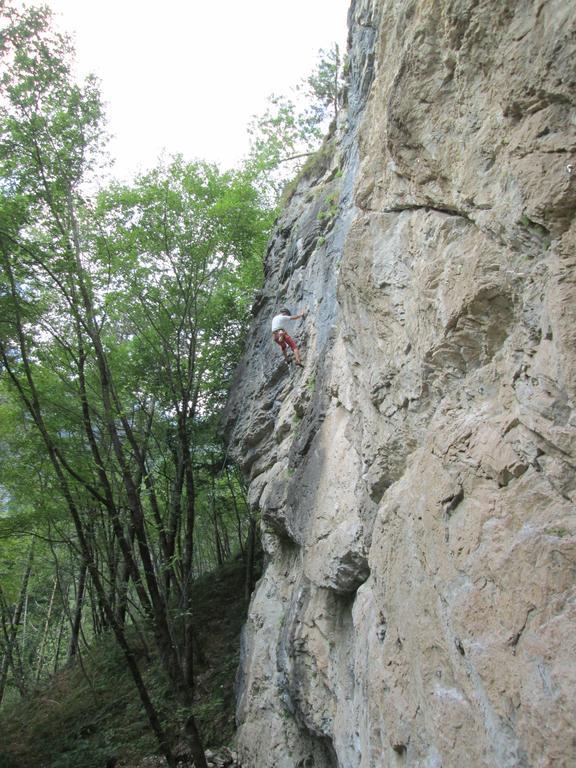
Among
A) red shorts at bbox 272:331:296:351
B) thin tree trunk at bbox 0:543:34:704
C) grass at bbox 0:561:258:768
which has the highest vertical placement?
red shorts at bbox 272:331:296:351

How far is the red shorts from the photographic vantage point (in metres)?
11.0

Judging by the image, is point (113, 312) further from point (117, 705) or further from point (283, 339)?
point (117, 705)

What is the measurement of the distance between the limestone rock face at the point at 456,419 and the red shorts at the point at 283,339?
2.95 m

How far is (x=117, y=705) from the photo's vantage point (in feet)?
44.2

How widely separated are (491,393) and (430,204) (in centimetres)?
203

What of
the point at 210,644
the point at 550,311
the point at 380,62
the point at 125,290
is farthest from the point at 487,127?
the point at 210,644

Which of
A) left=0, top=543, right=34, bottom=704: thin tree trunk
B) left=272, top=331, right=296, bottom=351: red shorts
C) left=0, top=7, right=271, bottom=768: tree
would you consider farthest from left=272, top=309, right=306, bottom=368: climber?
left=0, top=543, right=34, bottom=704: thin tree trunk

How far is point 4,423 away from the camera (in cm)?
1489

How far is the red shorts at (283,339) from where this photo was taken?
1100 centimetres

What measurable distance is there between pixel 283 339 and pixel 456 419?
684 centimetres

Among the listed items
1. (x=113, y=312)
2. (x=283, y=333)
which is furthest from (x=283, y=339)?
(x=113, y=312)

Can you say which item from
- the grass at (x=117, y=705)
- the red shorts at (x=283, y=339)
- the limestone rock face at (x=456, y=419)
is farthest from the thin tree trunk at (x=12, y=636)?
the limestone rock face at (x=456, y=419)

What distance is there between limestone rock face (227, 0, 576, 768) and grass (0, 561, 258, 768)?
4634 mm

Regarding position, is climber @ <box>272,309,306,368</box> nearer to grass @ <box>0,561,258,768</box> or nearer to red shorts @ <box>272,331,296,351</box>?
red shorts @ <box>272,331,296,351</box>
